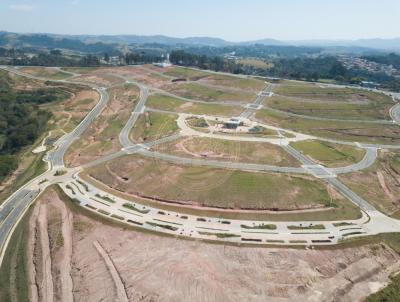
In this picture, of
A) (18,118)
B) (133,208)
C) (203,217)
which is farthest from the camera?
(18,118)

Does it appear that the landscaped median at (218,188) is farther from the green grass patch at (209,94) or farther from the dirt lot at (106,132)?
the green grass patch at (209,94)

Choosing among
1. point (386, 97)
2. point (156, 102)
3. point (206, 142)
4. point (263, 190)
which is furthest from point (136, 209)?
point (386, 97)

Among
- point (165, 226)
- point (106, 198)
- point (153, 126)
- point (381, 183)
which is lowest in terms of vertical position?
point (165, 226)

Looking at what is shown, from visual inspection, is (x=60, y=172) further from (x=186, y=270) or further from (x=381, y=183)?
(x=381, y=183)

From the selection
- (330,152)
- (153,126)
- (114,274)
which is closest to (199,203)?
(114,274)

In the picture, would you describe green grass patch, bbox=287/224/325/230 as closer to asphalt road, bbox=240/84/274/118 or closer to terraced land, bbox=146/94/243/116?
asphalt road, bbox=240/84/274/118

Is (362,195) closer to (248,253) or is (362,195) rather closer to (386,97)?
(248,253)
